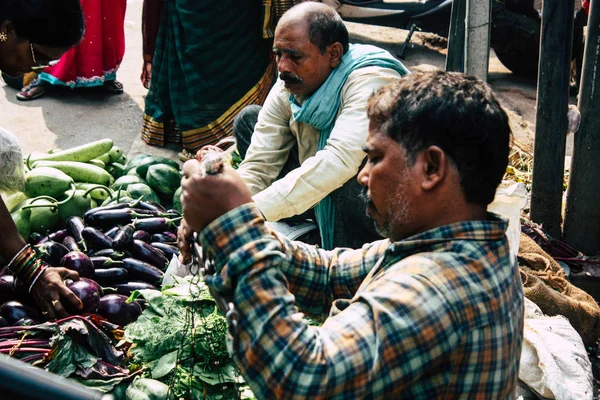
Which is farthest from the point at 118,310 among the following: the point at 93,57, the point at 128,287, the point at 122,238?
the point at 93,57

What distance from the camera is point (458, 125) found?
164 centimetres

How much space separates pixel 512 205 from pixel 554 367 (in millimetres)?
877

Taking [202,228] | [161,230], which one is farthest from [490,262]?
[161,230]

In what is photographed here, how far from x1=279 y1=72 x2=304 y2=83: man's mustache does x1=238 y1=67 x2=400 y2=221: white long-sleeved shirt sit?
0.44 feet

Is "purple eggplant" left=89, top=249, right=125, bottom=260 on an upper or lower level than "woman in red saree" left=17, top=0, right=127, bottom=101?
lower

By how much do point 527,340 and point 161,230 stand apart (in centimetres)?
202

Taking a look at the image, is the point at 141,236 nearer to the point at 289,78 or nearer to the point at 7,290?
the point at 7,290

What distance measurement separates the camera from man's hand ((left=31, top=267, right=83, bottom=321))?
3.20 metres

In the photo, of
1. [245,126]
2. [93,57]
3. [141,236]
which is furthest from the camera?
[93,57]

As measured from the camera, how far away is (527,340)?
130 inches

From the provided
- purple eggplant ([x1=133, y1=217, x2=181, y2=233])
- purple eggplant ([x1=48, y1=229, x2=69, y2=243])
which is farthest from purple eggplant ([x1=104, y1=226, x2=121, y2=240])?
purple eggplant ([x1=48, y1=229, x2=69, y2=243])

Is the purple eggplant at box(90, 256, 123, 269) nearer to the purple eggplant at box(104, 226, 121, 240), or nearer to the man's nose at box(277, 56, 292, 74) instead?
the purple eggplant at box(104, 226, 121, 240)

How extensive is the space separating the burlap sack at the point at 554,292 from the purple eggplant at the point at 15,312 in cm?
232

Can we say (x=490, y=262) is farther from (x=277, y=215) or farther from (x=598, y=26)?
(x=598, y=26)
